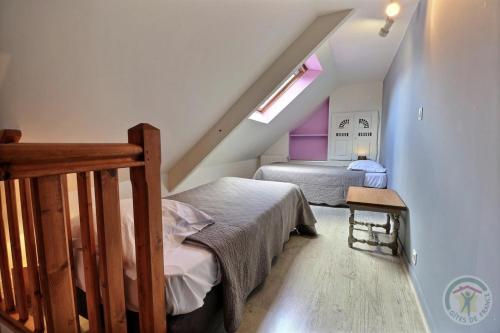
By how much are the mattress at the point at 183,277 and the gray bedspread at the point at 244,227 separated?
0.21 ft

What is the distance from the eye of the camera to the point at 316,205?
13.5 feet

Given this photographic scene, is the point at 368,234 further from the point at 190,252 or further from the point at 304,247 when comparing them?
the point at 190,252

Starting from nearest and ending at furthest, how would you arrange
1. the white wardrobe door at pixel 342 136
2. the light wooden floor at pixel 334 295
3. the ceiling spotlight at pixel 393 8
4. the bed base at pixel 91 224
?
the bed base at pixel 91 224, the light wooden floor at pixel 334 295, the ceiling spotlight at pixel 393 8, the white wardrobe door at pixel 342 136

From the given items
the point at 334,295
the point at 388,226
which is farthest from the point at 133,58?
the point at 388,226

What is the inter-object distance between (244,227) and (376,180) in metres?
2.81

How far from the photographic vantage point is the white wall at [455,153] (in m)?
0.86

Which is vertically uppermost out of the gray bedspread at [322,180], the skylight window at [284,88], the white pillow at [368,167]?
the skylight window at [284,88]

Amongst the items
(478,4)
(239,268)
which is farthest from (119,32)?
(478,4)

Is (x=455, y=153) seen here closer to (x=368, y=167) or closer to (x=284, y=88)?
(x=368, y=167)

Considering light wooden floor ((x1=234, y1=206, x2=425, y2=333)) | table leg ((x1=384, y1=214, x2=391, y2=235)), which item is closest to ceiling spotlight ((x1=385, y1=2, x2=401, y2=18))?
table leg ((x1=384, y1=214, x2=391, y2=235))

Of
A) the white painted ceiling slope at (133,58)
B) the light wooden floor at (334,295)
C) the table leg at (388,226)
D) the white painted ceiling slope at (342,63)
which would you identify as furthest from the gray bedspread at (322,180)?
the white painted ceiling slope at (133,58)

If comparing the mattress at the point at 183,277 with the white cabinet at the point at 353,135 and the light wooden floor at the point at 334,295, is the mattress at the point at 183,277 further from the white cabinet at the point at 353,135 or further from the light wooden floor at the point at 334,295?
the white cabinet at the point at 353,135

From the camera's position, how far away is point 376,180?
11.6 feet

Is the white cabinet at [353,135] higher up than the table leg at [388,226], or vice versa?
the white cabinet at [353,135]
